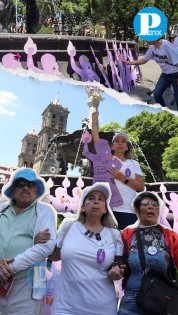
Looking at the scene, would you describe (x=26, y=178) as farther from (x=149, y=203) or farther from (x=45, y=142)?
(x=45, y=142)

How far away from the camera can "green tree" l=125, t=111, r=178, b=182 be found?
454 centimetres

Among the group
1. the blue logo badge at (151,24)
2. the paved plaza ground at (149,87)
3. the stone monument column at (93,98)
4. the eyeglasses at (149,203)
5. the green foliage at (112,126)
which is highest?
the blue logo badge at (151,24)

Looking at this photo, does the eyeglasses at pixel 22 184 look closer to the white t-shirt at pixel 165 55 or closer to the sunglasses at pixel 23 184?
the sunglasses at pixel 23 184

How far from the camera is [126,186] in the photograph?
Answer: 369 cm

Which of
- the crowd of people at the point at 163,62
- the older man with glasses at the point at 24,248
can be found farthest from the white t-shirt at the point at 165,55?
the older man with glasses at the point at 24,248

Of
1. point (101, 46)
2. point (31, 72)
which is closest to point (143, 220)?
point (31, 72)

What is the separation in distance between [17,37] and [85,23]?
17.4m

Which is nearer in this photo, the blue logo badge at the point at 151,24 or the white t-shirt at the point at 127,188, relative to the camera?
the white t-shirt at the point at 127,188

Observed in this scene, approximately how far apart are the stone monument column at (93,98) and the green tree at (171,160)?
935 mm

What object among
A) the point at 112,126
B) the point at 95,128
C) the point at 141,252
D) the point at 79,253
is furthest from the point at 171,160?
the point at 79,253

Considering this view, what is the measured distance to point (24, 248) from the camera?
8.64 feet

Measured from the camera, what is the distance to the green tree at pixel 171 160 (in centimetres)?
462

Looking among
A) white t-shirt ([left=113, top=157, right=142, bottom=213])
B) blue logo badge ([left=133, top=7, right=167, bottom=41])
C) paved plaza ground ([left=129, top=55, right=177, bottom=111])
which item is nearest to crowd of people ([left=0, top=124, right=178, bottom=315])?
white t-shirt ([left=113, top=157, right=142, bottom=213])

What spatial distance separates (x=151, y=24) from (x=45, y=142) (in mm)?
1711
